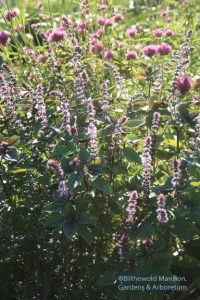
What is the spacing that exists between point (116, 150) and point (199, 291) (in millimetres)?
743

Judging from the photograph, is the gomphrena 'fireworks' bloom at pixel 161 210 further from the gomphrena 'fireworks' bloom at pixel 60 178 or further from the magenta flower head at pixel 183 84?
the magenta flower head at pixel 183 84

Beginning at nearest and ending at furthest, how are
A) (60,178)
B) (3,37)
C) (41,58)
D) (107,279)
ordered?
(60,178) < (107,279) < (3,37) < (41,58)

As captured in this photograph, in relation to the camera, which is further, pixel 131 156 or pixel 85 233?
pixel 131 156

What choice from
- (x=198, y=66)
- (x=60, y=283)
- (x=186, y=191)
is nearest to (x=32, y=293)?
(x=60, y=283)

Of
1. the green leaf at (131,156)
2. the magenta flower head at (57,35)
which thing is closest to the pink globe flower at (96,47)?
the magenta flower head at (57,35)

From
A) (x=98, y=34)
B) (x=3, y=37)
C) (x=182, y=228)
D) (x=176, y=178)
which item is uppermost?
(x=3, y=37)

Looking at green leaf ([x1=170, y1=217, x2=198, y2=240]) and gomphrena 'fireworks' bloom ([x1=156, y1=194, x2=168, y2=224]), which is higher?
gomphrena 'fireworks' bloom ([x1=156, y1=194, x2=168, y2=224])

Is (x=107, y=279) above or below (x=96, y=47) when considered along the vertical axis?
below

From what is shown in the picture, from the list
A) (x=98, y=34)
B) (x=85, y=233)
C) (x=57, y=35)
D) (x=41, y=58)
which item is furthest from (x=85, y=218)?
(x=98, y=34)

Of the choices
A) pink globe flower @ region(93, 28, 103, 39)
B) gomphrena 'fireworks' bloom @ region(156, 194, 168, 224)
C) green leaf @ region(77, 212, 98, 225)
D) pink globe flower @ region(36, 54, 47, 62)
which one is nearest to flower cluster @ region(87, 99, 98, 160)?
green leaf @ region(77, 212, 98, 225)

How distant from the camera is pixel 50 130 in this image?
2.26m

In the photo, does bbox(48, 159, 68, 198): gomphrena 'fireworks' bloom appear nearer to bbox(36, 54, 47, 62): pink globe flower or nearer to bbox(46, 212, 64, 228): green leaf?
bbox(46, 212, 64, 228): green leaf

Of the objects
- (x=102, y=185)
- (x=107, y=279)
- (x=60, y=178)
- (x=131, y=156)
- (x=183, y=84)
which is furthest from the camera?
(x=183, y=84)

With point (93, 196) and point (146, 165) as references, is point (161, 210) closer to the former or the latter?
point (146, 165)
